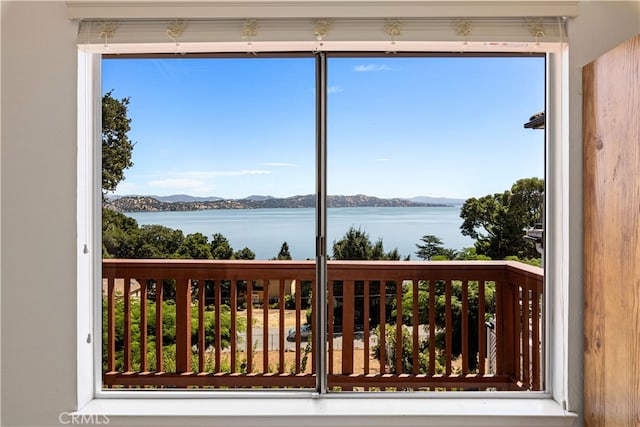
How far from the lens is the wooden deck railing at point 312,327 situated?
1991 mm

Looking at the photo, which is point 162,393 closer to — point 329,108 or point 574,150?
point 329,108

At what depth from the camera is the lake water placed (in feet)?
6.40

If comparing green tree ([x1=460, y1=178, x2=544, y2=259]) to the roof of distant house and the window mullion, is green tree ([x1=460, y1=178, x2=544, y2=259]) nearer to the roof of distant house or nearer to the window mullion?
the roof of distant house

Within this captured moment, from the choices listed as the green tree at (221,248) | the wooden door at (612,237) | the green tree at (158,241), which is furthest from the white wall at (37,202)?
the wooden door at (612,237)

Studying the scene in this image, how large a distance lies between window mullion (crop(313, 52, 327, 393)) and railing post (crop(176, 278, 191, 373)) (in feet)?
1.85

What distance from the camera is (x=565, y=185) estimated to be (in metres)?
→ 1.83

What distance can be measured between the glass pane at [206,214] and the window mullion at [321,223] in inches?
1.3

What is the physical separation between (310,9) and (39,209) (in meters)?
1.33

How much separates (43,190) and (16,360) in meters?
0.68

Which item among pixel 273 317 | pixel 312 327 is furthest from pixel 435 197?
pixel 273 317

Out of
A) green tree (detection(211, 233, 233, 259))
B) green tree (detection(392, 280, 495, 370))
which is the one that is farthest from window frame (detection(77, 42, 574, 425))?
green tree (detection(211, 233, 233, 259))

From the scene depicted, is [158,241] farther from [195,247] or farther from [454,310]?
[454,310]

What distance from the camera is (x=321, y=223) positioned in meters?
1.94

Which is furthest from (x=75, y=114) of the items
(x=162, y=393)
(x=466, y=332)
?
(x=466, y=332)
